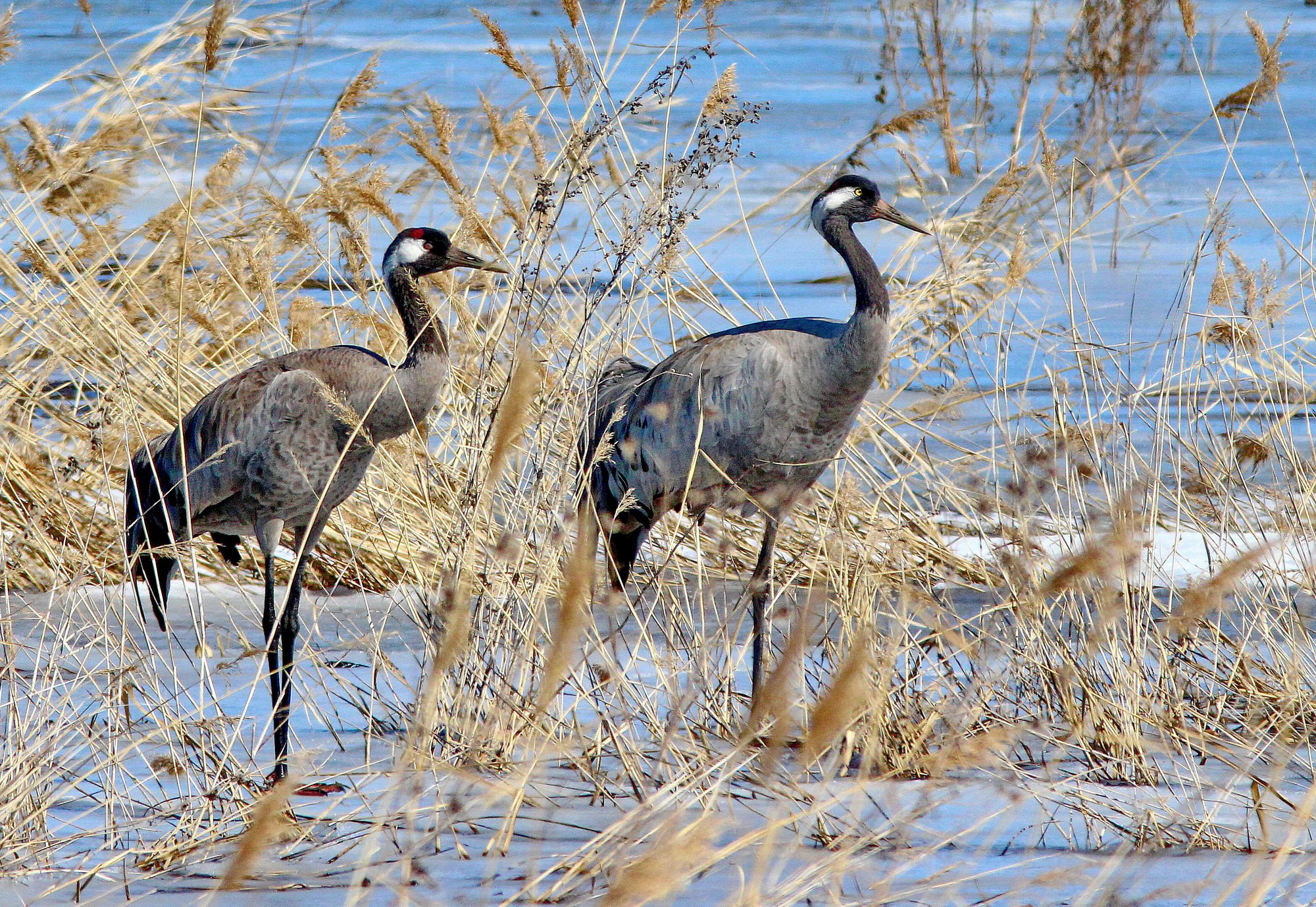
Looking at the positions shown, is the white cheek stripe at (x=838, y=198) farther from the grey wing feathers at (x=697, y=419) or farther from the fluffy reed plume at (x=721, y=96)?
the fluffy reed plume at (x=721, y=96)

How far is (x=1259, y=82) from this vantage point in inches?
158

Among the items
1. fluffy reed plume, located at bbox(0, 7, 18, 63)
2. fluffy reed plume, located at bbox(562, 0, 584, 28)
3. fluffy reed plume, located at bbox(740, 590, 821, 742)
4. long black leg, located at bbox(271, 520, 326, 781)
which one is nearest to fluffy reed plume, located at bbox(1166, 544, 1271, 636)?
fluffy reed plume, located at bbox(740, 590, 821, 742)

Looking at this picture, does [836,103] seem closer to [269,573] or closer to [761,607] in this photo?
[761,607]

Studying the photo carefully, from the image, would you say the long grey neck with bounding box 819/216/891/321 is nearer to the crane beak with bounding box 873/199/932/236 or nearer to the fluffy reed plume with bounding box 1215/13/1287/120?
the crane beak with bounding box 873/199/932/236

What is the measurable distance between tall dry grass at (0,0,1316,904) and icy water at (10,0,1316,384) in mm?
427

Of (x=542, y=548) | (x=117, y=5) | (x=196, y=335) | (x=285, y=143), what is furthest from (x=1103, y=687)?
(x=117, y=5)

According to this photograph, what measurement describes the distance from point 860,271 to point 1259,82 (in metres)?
1.05

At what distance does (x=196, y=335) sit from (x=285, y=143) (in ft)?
24.9

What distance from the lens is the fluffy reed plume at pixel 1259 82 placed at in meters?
3.89

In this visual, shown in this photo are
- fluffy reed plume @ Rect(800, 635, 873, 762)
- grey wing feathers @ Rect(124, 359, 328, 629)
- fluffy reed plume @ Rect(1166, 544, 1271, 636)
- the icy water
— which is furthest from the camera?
the icy water

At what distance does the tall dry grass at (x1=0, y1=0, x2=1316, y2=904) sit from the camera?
269 centimetres

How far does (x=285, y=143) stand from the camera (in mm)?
12602

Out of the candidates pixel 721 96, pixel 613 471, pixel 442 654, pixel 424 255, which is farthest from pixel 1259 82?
pixel 442 654

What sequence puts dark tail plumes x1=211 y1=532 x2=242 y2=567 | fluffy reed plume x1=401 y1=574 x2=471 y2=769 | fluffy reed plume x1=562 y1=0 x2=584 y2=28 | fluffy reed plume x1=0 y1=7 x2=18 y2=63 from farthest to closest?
1. dark tail plumes x1=211 y1=532 x2=242 y2=567
2. fluffy reed plume x1=0 y1=7 x2=18 y2=63
3. fluffy reed plume x1=562 y1=0 x2=584 y2=28
4. fluffy reed plume x1=401 y1=574 x2=471 y2=769
